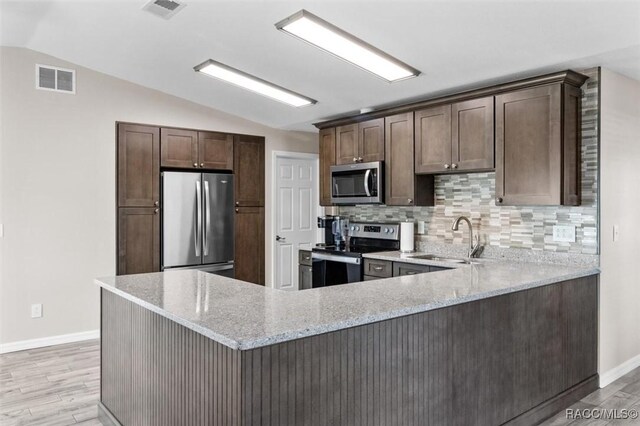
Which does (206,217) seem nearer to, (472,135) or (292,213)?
(292,213)

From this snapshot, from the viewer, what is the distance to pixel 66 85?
175 inches

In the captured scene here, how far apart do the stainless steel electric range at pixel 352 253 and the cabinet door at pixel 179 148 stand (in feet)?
5.58

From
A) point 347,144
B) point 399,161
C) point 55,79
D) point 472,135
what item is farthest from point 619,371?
point 55,79

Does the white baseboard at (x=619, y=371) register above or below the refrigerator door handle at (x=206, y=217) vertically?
below

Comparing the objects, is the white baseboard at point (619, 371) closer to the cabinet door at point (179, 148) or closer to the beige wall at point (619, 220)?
the beige wall at point (619, 220)

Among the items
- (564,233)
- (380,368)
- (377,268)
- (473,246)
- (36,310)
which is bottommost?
(36,310)

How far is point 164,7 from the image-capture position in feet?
10.2

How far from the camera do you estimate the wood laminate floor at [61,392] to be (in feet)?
9.34

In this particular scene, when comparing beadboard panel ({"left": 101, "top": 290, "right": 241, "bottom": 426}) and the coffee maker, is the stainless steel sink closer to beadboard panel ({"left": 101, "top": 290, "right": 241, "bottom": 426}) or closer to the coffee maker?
the coffee maker

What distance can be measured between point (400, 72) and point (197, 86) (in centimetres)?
211

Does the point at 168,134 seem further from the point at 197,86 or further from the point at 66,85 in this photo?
the point at 66,85

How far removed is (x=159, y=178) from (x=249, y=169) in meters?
1.11

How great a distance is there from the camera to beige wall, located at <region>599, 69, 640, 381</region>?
327 centimetres

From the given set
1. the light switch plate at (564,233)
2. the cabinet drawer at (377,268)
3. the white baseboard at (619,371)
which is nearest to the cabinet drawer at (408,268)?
the cabinet drawer at (377,268)
